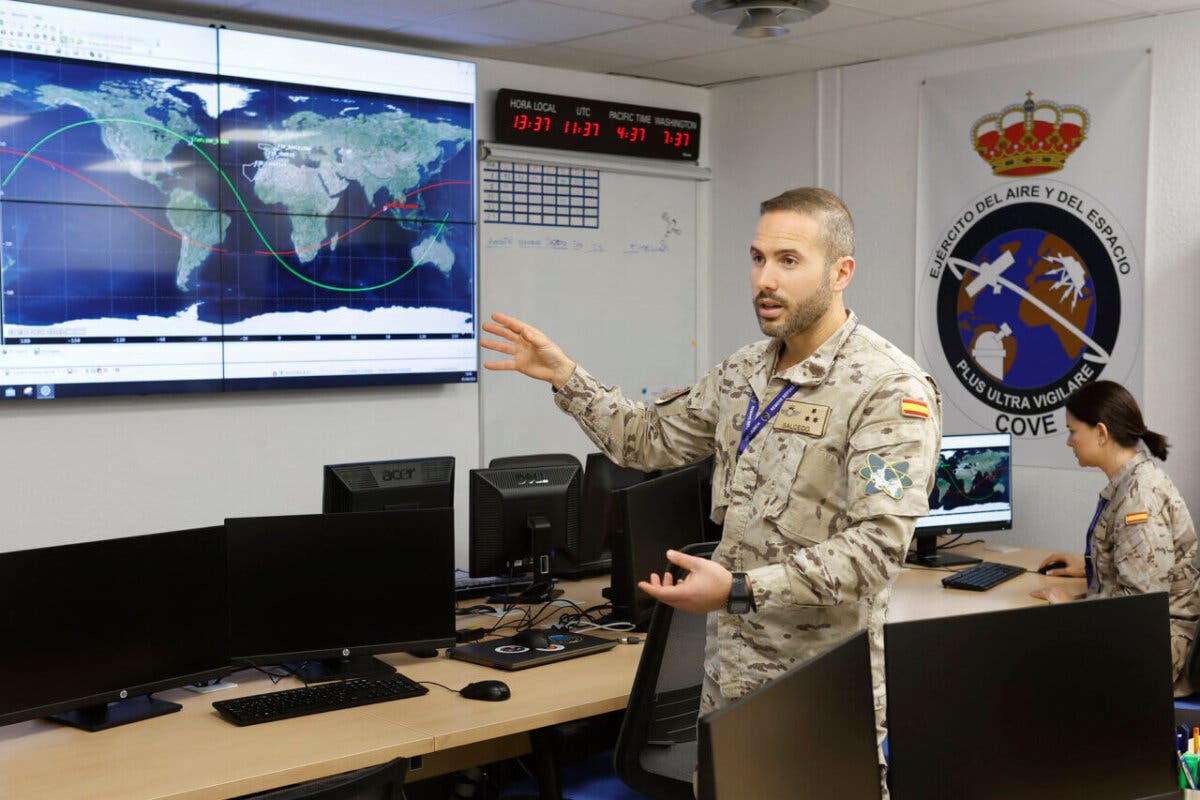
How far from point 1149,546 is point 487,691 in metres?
2.11

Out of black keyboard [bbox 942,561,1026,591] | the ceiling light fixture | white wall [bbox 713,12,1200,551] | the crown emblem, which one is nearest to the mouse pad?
black keyboard [bbox 942,561,1026,591]

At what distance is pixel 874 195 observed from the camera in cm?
514

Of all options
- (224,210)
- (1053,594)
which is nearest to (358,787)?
(1053,594)

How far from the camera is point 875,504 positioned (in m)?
1.92

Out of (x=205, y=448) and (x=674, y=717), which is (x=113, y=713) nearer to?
(x=674, y=717)

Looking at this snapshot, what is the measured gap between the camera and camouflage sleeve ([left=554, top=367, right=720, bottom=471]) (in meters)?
2.32

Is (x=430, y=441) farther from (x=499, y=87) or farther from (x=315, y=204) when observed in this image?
(x=499, y=87)

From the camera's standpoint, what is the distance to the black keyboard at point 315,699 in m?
2.46

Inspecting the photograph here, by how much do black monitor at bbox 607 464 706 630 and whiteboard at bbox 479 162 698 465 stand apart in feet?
6.33

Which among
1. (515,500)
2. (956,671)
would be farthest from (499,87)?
(956,671)

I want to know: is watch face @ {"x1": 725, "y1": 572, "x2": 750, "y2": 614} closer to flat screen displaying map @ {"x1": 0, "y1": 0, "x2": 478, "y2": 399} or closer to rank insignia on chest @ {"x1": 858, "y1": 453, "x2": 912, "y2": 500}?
rank insignia on chest @ {"x1": 858, "y1": 453, "x2": 912, "y2": 500}

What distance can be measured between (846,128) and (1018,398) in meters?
1.42

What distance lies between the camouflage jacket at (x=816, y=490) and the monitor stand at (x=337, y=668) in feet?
3.10

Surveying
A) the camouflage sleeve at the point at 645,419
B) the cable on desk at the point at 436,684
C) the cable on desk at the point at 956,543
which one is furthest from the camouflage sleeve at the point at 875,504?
the cable on desk at the point at 956,543
